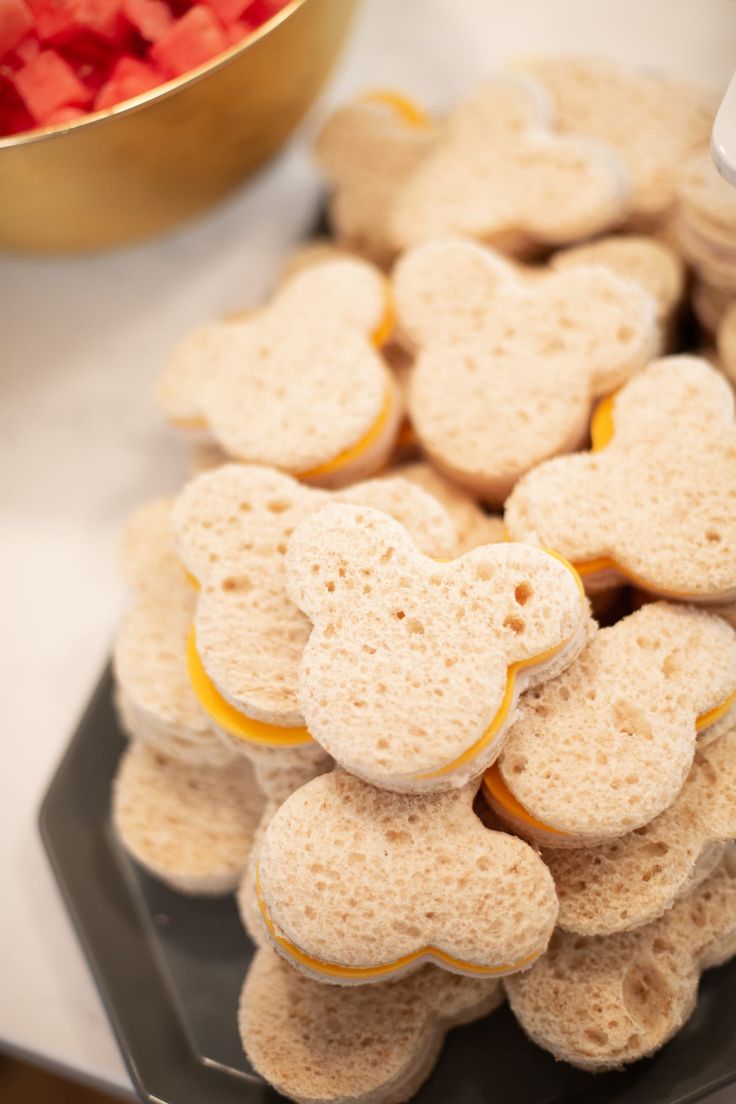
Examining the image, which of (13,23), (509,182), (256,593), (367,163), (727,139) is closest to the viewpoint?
(727,139)

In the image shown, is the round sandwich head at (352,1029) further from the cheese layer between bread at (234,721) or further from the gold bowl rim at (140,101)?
the gold bowl rim at (140,101)

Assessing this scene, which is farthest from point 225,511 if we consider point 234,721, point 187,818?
point 187,818

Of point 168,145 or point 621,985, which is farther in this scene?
point 168,145

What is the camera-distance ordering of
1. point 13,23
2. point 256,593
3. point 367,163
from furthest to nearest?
point 367,163 < point 13,23 < point 256,593

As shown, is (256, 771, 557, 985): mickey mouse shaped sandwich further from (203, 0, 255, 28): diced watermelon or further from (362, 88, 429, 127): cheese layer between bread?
(362, 88, 429, 127): cheese layer between bread

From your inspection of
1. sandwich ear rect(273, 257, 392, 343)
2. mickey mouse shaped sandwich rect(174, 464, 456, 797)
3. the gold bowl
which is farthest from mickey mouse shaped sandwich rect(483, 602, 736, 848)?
the gold bowl

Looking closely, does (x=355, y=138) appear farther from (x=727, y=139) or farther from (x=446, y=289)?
(x=727, y=139)
